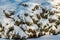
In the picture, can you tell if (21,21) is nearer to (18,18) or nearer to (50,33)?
(18,18)

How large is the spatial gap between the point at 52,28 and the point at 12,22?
1.82 meters

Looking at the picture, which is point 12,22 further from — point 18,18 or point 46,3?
point 46,3

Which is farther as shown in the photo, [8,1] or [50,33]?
[8,1]

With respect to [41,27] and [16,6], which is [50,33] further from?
[16,6]

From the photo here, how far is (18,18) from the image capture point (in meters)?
15.7

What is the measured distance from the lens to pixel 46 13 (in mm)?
16188

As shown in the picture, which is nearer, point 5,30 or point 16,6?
point 5,30

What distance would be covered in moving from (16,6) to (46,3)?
145 cm

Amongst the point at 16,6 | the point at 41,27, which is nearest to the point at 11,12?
the point at 16,6

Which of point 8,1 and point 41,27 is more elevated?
point 8,1

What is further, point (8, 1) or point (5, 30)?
point (8, 1)

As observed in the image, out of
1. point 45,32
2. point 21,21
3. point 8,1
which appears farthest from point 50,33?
point 8,1

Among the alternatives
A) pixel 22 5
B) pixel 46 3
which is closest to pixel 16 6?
pixel 22 5

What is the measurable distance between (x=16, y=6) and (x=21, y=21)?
42.3 inches
